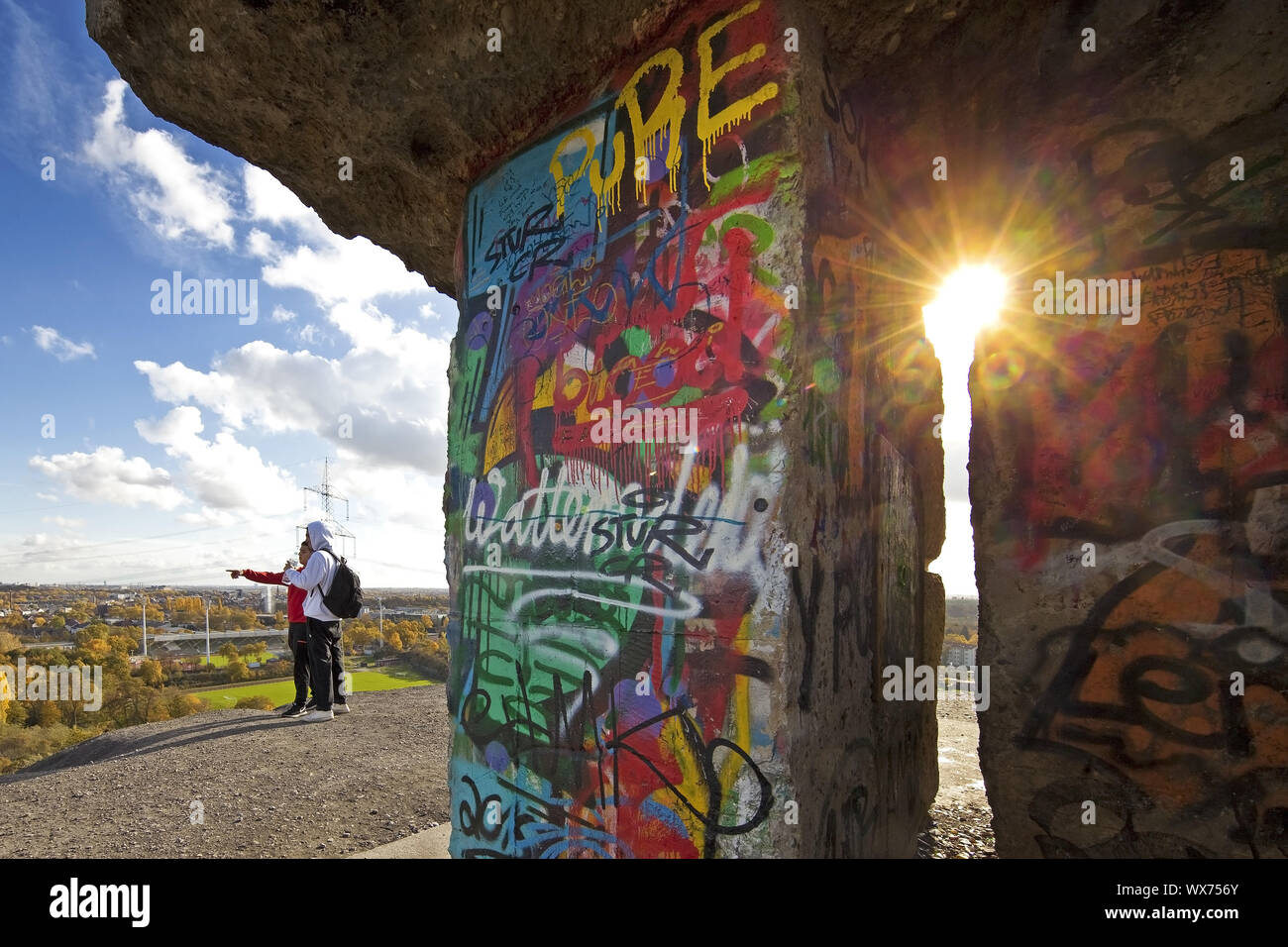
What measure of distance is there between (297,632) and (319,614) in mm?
703

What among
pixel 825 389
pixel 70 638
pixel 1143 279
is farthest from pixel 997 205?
pixel 70 638

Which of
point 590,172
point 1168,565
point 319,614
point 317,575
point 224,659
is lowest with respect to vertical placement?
point 224,659

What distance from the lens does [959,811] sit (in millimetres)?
4129

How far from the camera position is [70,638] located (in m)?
20.3

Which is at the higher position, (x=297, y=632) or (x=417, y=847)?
(x=297, y=632)

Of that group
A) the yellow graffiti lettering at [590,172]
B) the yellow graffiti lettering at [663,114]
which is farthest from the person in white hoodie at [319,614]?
the yellow graffiti lettering at [663,114]

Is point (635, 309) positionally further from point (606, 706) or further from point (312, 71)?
point (312, 71)

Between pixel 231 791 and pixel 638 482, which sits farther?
pixel 231 791

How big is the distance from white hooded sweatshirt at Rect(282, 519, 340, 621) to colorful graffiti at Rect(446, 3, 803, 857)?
3.49 metres

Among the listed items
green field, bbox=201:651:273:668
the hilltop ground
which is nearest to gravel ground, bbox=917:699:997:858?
the hilltop ground

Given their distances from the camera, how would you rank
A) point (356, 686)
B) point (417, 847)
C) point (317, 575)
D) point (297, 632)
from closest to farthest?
1. point (417, 847)
2. point (317, 575)
3. point (297, 632)
4. point (356, 686)

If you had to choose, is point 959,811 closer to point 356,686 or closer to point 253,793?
point 253,793

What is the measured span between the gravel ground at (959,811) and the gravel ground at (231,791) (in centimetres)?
322

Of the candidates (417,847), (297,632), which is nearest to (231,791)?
(417,847)
